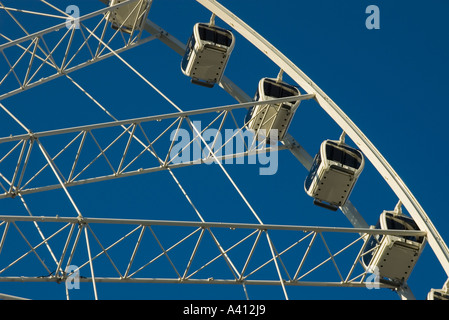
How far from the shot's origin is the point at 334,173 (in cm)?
2614

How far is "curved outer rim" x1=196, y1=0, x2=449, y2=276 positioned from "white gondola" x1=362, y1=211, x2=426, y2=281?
66 centimetres

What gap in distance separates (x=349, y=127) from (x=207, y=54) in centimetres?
484

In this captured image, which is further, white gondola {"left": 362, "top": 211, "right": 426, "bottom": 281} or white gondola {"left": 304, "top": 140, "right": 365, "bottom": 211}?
white gondola {"left": 304, "top": 140, "right": 365, "bottom": 211}

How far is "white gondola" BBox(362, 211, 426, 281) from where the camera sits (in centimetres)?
2512

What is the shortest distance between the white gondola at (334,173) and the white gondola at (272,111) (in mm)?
2012

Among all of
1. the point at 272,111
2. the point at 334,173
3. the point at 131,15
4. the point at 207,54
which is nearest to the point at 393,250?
the point at 334,173

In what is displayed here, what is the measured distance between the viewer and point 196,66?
2848 centimetres

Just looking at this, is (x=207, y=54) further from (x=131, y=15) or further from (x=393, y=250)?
(x=393, y=250)

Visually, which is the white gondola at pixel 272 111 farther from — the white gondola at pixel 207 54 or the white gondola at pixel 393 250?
the white gondola at pixel 393 250

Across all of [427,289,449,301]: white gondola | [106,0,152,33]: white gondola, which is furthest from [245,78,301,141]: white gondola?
[427,289,449,301]: white gondola

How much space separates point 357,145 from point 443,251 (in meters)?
3.42

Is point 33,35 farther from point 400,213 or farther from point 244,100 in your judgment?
point 400,213

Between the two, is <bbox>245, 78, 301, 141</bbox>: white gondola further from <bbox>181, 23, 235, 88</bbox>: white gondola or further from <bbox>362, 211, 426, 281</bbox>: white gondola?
<bbox>362, 211, 426, 281</bbox>: white gondola

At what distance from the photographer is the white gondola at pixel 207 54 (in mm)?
27969
